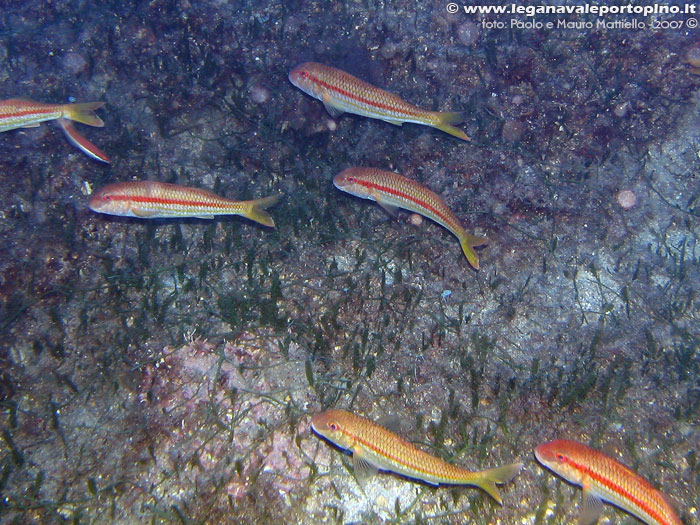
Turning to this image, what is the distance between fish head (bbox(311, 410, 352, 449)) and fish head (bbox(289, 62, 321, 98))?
5.00 m

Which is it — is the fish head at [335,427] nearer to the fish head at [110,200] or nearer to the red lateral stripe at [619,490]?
the red lateral stripe at [619,490]

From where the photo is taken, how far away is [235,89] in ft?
27.6

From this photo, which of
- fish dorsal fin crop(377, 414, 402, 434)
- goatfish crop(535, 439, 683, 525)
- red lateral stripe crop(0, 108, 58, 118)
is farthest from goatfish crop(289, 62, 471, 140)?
goatfish crop(535, 439, 683, 525)

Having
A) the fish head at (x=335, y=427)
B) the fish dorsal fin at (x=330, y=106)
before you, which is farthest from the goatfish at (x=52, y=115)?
the fish head at (x=335, y=427)

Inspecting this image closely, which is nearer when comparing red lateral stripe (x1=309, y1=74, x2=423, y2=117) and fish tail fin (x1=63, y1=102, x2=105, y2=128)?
fish tail fin (x1=63, y1=102, x2=105, y2=128)

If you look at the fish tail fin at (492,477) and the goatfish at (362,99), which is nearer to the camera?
the fish tail fin at (492,477)

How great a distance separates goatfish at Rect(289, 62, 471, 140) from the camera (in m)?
5.98

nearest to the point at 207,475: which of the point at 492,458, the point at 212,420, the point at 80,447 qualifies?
the point at 212,420

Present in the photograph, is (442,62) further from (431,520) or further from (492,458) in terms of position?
(431,520)

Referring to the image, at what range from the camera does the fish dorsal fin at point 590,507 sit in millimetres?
3828

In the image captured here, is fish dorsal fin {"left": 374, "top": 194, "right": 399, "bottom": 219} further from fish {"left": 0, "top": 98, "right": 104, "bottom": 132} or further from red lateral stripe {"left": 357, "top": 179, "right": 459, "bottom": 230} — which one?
fish {"left": 0, "top": 98, "right": 104, "bottom": 132}

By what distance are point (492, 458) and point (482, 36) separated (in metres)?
8.39

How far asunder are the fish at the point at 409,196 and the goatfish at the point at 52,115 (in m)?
3.62

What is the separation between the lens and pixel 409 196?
5656 mm
